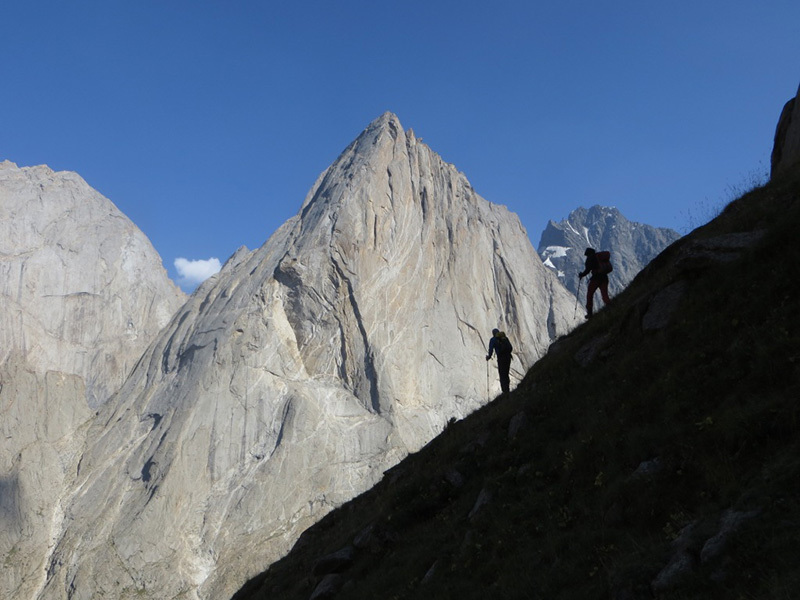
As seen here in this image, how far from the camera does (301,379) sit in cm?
7756

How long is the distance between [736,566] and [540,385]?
7156 mm

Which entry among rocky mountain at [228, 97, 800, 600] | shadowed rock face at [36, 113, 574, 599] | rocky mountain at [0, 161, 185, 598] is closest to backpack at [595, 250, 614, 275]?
rocky mountain at [228, 97, 800, 600]

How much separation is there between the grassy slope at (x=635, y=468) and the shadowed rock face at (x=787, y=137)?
5728 mm

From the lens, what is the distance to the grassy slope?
246 inches

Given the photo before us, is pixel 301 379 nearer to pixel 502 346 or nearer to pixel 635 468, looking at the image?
pixel 502 346

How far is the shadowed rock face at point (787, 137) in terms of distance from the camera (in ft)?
58.3

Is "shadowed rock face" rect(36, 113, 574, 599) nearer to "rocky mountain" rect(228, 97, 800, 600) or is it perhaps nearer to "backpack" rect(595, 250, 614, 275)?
"backpack" rect(595, 250, 614, 275)

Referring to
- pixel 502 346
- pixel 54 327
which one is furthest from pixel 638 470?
pixel 54 327

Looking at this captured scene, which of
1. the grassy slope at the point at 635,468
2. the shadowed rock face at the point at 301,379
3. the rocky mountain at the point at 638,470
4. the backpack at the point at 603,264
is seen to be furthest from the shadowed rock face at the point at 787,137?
the shadowed rock face at the point at 301,379

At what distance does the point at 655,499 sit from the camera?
739cm

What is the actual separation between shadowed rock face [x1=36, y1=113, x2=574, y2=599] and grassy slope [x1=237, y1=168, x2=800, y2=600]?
54171mm

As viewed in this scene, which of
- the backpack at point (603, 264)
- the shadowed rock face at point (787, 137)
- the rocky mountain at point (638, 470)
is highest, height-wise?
the shadowed rock face at point (787, 137)

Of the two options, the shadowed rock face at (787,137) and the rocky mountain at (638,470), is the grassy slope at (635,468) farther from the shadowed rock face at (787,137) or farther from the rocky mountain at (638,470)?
the shadowed rock face at (787,137)

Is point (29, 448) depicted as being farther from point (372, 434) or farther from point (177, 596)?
point (372, 434)
